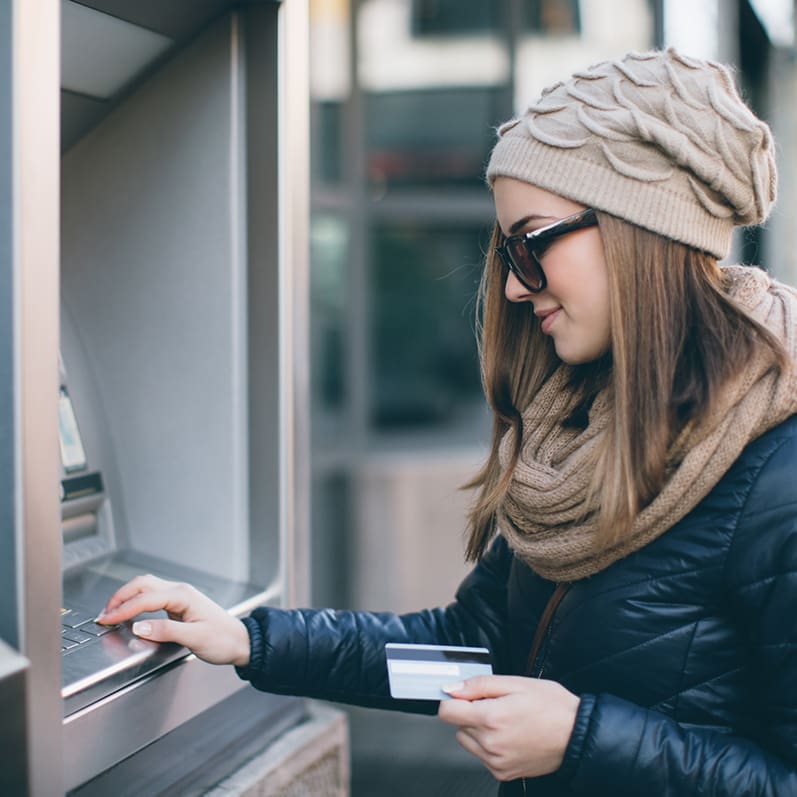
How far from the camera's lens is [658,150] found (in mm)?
1183

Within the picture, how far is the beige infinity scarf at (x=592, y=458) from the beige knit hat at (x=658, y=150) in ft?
0.41

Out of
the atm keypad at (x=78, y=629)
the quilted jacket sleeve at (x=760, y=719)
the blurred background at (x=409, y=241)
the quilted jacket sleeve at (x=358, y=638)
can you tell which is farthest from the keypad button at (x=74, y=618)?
the blurred background at (x=409, y=241)

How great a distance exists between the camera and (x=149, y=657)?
1.27 metres

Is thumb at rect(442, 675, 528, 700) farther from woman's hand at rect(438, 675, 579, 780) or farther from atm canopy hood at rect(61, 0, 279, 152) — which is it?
atm canopy hood at rect(61, 0, 279, 152)

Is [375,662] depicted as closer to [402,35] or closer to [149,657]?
[149,657]

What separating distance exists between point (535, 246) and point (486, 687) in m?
0.56

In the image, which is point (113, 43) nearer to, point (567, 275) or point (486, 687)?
point (567, 275)

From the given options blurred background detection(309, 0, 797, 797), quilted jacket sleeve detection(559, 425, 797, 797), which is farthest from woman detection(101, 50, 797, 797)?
blurred background detection(309, 0, 797, 797)

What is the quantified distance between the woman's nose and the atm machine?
423 millimetres

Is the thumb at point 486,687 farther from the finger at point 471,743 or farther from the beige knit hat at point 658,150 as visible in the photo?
the beige knit hat at point 658,150

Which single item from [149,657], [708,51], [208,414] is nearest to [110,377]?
[208,414]

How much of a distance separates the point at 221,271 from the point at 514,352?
520mm

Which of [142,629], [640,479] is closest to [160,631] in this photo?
[142,629]

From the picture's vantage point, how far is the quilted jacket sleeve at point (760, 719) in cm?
103
